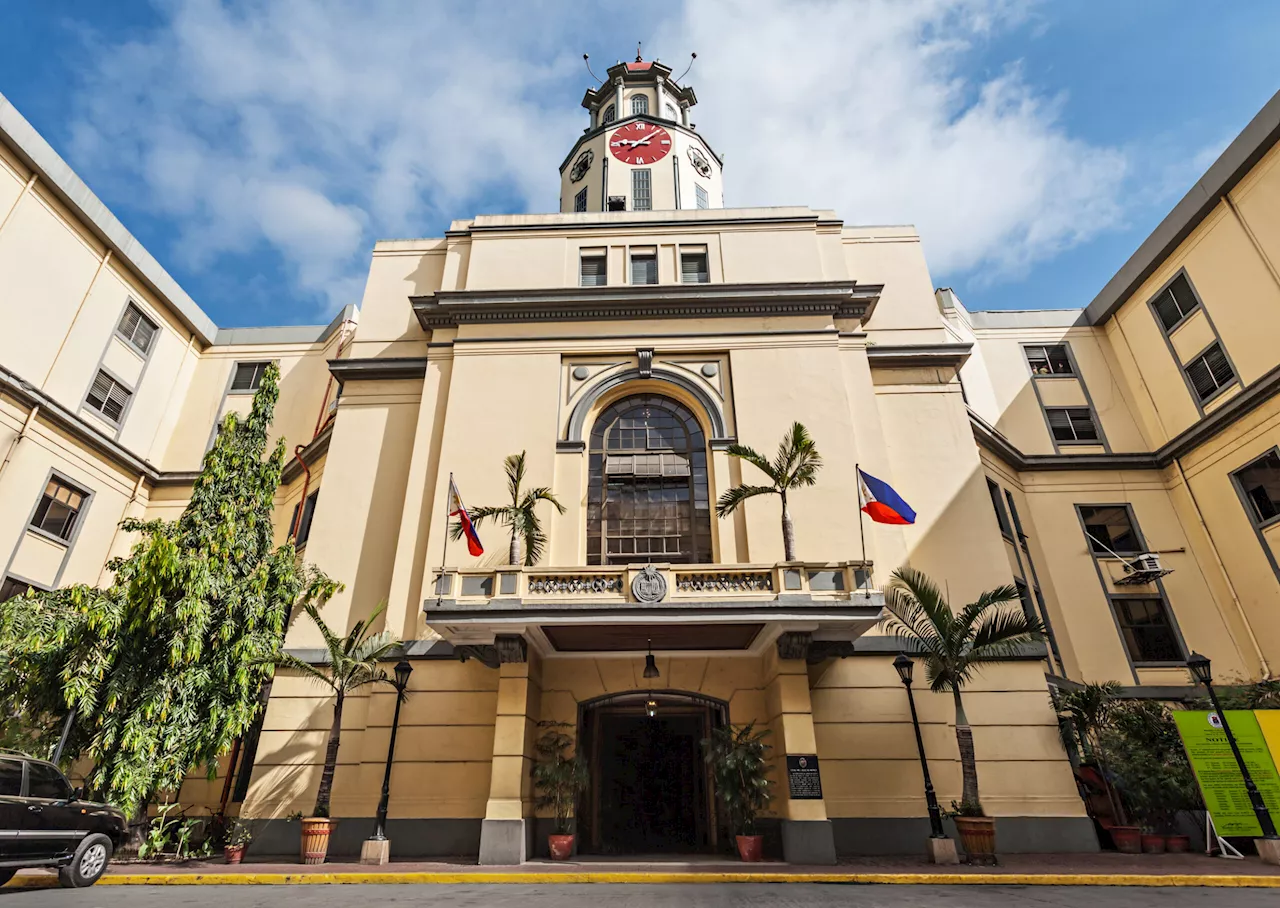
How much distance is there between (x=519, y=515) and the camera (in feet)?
53.5

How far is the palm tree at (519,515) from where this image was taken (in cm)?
1616

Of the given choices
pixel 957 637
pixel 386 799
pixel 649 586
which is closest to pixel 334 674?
pixel 386 799

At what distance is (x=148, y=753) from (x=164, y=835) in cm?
244

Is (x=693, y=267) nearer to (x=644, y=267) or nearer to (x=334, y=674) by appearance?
(x=644, y=267)

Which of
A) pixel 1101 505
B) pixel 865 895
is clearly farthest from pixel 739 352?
pixel 1101 505

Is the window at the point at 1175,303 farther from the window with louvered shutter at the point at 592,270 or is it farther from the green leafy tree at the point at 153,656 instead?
the green leafy tree at the point at 153,656

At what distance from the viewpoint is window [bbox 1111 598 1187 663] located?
876 inches

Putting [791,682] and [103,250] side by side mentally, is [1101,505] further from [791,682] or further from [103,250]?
[103,250]

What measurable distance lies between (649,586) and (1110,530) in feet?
65.0

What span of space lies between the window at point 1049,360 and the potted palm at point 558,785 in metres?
24.0

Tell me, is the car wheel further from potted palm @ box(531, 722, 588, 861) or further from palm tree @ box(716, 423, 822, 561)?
palm tree @ box(716, 423, 822, 561)

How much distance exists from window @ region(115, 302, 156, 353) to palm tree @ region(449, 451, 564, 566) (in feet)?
56.9

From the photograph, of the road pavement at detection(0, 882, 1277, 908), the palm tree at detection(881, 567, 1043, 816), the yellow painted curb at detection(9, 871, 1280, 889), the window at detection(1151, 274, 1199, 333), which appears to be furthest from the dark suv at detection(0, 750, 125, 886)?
the window at detection(1151, 274, 1199, 333)

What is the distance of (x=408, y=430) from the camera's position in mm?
20422
